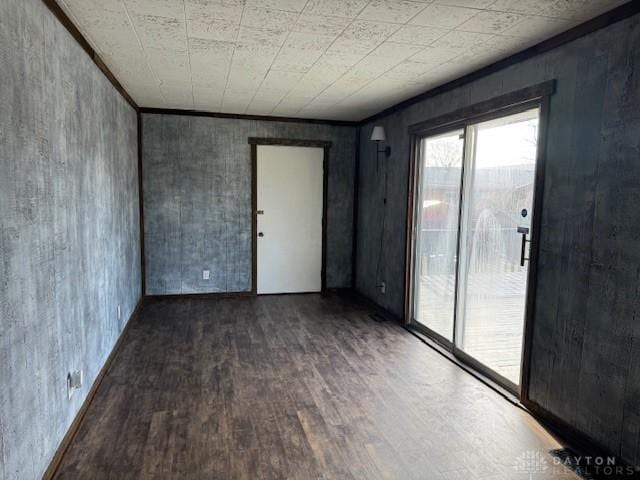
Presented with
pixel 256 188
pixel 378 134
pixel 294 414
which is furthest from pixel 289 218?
pixel 294 414

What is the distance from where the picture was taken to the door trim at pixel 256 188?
5773 millimetres

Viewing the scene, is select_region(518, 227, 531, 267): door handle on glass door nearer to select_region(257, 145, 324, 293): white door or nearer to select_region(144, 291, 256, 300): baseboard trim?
select_region(257, 145, 324, 293): white door

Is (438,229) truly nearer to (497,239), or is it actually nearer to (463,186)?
(463,186)

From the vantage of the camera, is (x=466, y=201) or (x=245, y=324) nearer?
(x=466, y=201)

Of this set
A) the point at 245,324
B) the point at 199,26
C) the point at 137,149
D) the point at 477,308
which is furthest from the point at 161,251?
the point at 477,308

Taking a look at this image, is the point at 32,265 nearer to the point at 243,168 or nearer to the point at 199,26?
the point at 199,26

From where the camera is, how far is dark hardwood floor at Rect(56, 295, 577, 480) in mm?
2275

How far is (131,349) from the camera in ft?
12.8

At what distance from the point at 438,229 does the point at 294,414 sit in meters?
2.24

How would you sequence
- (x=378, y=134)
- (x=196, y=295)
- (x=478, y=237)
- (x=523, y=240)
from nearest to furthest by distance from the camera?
(x=523, y=240) → (x=478, y=237) → (x=378, y=134) → (x=196, y=295)

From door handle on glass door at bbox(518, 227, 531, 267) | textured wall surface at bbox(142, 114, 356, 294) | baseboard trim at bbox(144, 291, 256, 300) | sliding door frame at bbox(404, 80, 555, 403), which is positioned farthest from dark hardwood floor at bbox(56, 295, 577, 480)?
textured wall surface at bbox(142, 114, 356, 294)

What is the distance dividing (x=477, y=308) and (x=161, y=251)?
386 centimetres

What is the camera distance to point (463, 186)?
3.74 metres

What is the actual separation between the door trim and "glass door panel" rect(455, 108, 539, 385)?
2.63 m
